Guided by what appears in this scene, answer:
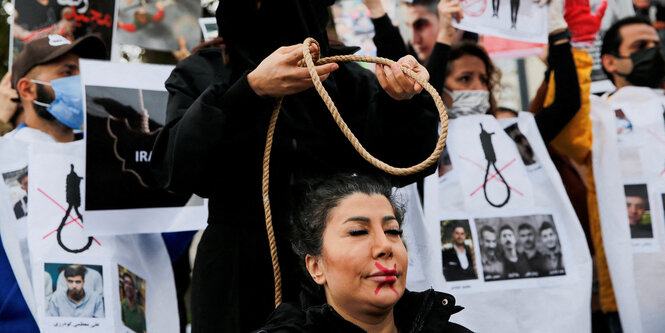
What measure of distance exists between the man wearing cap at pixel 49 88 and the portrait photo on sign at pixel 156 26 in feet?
1.60

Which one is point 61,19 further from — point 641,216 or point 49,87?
point 641,216

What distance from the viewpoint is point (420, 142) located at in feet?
7.25

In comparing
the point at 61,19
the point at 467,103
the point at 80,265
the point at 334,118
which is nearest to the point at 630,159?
the point at 467,103

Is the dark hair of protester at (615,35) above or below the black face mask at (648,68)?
above

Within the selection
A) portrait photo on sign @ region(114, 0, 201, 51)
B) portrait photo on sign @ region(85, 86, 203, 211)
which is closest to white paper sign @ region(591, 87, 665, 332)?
portrait photo on sign @ region(85, 86, 203, 211)

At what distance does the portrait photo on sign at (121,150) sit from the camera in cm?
312

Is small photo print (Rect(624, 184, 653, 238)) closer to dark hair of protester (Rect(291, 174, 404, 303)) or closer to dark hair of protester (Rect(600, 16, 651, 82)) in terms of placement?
dark hair of protester (Rect(600, 16, 651, 82))

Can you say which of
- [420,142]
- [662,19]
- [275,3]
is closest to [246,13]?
[275,3]

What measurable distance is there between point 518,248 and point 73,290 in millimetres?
1837

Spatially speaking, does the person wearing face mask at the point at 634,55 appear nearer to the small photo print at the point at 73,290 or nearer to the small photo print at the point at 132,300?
the small photo print at the point at 132,300

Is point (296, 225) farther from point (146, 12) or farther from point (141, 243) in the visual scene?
point (146, 12)

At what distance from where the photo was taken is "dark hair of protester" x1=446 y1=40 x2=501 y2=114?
3781 mm

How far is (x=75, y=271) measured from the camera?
10.0ft

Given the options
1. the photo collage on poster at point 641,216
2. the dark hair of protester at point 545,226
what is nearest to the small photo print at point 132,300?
the dark hair of protester at point 545,226
